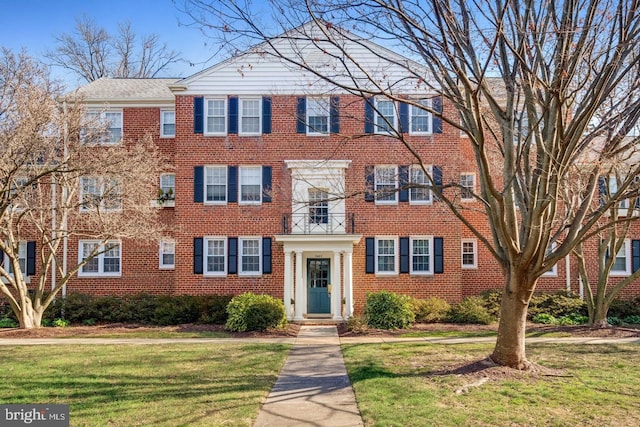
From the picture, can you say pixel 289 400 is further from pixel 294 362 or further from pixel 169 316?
pixel 169 316

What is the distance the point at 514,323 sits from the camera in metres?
9.50

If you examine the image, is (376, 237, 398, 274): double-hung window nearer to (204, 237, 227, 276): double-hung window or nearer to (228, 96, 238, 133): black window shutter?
(204, 237, 227, 276): double-hung window

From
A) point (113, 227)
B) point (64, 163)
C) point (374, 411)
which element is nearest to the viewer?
point (374, 411)

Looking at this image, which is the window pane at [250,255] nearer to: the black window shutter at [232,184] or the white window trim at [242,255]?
the white window trim at [242,255]

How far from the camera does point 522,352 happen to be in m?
9.62

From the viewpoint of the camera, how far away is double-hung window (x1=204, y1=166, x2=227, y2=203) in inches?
774

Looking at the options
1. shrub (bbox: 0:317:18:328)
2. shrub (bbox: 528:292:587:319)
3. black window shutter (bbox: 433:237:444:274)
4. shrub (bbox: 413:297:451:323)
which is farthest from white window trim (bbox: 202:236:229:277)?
shrub (bbox: 528:292:587:319)

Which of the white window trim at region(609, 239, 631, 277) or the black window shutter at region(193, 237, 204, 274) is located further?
the white window trim at region(609, 239, 631, 277)

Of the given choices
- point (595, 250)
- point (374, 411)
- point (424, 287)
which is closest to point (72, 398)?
point (374, 411)

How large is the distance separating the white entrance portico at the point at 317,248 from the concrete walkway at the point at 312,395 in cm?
593

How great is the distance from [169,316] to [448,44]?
12883 mm

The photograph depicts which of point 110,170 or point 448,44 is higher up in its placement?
point 448,44

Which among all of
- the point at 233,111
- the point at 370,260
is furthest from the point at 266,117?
the point at 370,260

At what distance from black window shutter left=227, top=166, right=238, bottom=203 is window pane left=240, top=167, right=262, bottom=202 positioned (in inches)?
7.1
